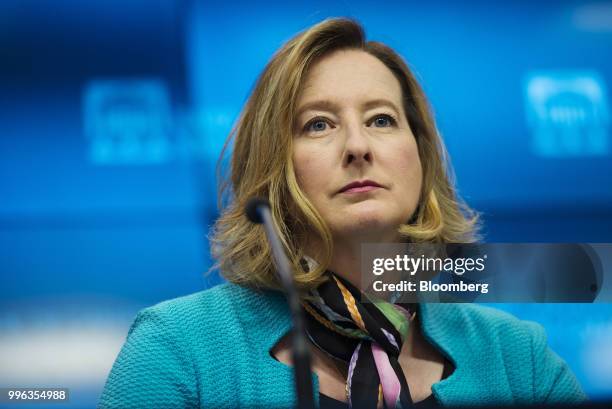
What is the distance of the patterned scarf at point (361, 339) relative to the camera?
6.27ft

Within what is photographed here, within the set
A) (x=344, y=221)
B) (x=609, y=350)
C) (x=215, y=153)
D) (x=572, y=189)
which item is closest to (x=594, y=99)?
(x=572, y=189)

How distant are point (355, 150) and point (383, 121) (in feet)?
0.51

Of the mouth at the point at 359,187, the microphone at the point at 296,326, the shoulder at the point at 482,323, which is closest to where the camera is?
the microphone at the point at 296,326

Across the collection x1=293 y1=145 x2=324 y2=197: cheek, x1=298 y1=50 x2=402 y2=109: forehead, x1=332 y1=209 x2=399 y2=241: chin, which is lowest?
x1=332 y1=209 x2=399 y2=241: chin

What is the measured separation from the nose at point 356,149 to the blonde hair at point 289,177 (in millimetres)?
132

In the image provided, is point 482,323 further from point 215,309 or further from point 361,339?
point 215,309

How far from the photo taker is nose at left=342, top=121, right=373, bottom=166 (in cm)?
204

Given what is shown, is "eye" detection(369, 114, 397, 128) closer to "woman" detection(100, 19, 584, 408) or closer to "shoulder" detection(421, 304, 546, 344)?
"woman" detection(100, 19, 584, 408)

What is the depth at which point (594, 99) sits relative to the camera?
2.33 metres

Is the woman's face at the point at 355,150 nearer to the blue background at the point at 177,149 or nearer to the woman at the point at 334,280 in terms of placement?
the woman at the point at 334,280

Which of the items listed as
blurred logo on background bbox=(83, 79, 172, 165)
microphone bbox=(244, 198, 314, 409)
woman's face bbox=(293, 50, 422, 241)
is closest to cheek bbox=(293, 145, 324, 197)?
woman's face bbox=(293, 50, 422, 241)

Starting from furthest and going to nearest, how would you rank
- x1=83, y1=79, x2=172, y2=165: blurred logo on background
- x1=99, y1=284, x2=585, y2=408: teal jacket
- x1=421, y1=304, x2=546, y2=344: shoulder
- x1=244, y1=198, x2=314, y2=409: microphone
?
x1=83, y1=79, x2=172, y2=165: blurred logo on background
x1=421, y1=304, x2=546, y2=344: shoulder
x1=99, y1=284, x2=585, y2=408: teal jacket
x1=244, y1=198, x2=314, y2=409: microphone

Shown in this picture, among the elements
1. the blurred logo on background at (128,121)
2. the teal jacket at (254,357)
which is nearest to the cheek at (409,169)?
the teal jacket at (254,357)

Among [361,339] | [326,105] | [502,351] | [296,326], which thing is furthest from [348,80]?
[296,326]
